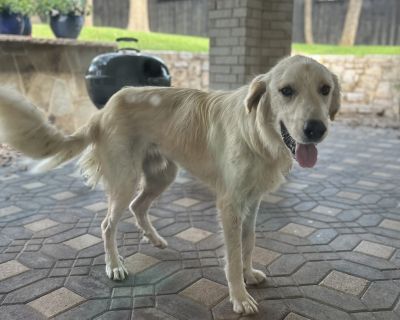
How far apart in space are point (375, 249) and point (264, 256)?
828 mm

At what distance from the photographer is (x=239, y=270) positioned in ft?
7.16

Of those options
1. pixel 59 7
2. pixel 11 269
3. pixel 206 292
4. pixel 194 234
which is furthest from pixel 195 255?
pixel 59 7

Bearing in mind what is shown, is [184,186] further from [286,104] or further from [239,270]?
[286,104]


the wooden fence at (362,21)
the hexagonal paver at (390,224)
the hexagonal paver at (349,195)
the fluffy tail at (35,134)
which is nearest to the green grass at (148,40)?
the wooden fence at (362,21)

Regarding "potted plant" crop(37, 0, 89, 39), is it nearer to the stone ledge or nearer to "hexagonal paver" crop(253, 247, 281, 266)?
the stone ledge

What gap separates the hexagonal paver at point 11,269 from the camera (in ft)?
8.07

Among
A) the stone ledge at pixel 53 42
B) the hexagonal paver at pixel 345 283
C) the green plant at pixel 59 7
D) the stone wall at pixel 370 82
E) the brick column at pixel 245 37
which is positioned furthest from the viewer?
the stone wall at pixel 370 82

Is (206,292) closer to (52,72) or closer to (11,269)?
(11,269)

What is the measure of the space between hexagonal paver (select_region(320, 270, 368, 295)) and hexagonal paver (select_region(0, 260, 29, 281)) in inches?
75.9

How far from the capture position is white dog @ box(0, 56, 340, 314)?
193cm

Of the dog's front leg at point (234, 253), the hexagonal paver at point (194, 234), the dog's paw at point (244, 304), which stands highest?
the dog's front leg at point (234, 253)

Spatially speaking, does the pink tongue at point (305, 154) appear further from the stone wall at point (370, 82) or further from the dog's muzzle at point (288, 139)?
the stone wall at point (370, 82)

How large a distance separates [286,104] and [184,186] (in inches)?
101

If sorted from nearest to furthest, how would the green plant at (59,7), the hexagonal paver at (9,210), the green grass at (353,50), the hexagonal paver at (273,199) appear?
the hexagonal paver at (9,210) < the hexagonal paver at (273,199) < the green plant at (59,7) < the green grass at (353,50)
